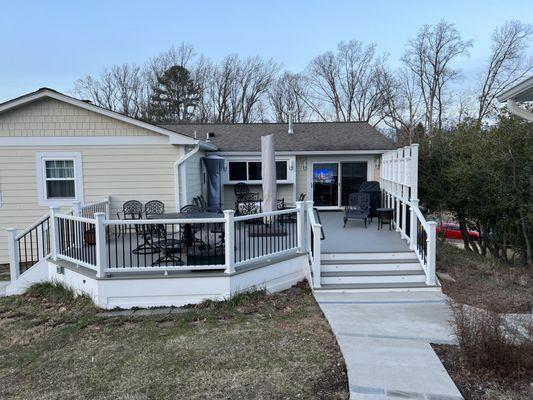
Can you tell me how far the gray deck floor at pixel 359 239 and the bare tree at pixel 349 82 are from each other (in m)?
25.0

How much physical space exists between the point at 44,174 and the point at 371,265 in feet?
26.5

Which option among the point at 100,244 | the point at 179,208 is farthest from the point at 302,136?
the point at 100,244

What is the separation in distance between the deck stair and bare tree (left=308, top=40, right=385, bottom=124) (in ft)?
90.7

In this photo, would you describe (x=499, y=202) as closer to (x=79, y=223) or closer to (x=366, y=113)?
(x=79, y=223)

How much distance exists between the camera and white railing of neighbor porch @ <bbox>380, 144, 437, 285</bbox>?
6199mm

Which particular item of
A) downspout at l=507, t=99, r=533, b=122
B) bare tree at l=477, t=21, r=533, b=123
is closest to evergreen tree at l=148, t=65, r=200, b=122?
bare tree at l=477, t=21, r=533, b=123

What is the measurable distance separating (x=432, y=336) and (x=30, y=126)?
32.0 feet

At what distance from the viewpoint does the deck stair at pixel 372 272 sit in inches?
246

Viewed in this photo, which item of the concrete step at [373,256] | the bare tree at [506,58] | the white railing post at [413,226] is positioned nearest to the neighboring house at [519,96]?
the white railing post at [413,226]

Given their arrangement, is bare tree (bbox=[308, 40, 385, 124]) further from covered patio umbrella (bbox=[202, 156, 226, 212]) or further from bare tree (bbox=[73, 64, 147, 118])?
covered patio umbrella (bbox=[202, 156, 226, 212])

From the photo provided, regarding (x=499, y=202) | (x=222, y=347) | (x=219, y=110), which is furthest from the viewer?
(x=219, y=110)

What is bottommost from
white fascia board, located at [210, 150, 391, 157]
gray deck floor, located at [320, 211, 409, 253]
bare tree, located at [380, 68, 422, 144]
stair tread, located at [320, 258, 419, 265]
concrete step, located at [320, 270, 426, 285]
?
concrete step, located at [320, 270, 426, 285]

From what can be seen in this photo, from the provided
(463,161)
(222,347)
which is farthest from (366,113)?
(222,347)

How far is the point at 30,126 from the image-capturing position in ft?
30.8
